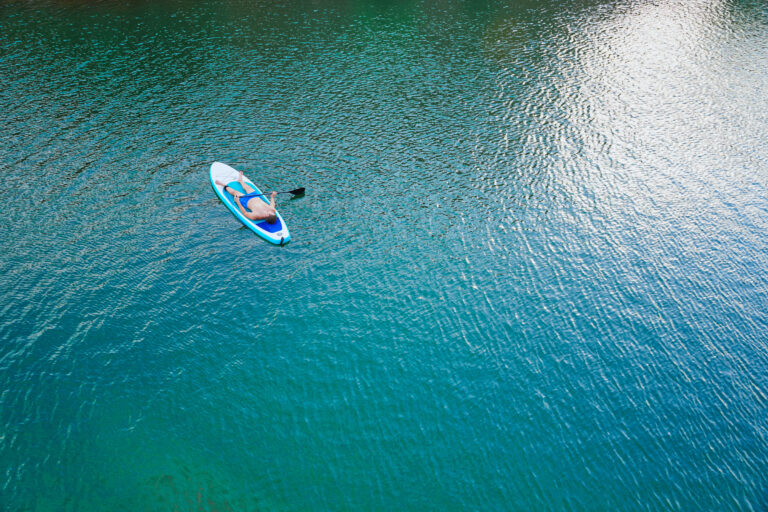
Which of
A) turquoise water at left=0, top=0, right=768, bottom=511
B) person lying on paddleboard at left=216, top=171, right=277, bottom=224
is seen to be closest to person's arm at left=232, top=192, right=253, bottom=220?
person lying on paddleboard at left=216, top=171, right=277, bottom=224

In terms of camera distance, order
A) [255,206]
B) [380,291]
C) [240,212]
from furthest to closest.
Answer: [240,212]
[255,206]
[380,291]

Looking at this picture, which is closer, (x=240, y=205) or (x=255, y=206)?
(x=255, y=206)

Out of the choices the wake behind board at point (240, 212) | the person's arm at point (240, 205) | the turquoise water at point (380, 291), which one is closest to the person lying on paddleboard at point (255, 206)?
the person's arm at point (240, 205)

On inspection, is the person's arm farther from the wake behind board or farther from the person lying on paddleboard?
the wake behind board

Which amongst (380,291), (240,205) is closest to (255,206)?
(240,205)

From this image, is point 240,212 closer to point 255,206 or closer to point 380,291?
point 255,206

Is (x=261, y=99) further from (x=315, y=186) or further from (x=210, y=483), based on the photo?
(x=210, y=483)
